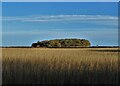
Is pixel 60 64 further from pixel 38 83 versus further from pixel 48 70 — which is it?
pixel 38 83

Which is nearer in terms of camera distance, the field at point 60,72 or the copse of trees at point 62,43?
the field at point 60,72

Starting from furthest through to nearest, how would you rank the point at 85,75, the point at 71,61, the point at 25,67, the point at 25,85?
the point at 71,61 → the point at 25,67 → the point at 85,75 → the point at 25,85

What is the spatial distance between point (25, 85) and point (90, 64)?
5.95 ft

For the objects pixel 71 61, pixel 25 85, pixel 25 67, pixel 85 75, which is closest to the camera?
pixel 25 85

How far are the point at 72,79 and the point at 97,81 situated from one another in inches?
18.4

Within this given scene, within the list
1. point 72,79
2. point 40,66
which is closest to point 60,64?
point 40,66

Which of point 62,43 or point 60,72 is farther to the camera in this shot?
point 62,43

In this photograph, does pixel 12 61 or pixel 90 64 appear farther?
pixel 12 61

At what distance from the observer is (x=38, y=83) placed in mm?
7180

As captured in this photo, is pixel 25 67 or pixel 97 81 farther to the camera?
pixel 25 67

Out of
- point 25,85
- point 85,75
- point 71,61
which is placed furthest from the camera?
point 71,61

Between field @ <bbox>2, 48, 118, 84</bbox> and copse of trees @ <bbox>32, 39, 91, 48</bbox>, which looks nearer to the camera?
field @ <bbox>2, 48, 118, 84</bbox>

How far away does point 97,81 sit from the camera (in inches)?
290

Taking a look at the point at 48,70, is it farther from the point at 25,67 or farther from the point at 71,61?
the point at 71,61
